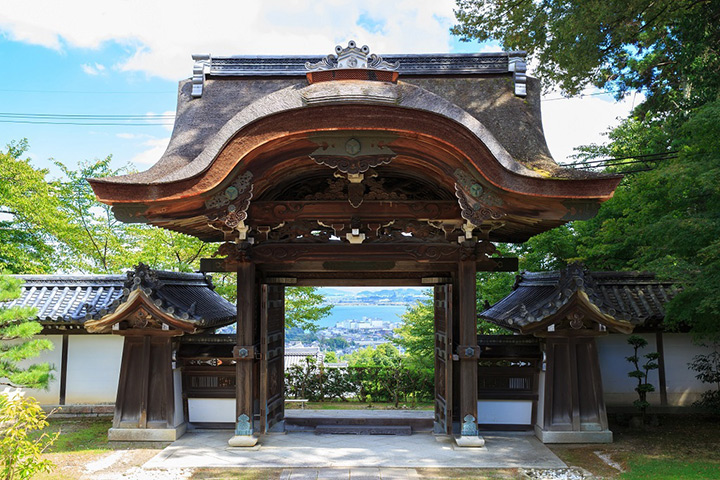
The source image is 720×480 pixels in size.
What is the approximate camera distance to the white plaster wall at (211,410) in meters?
8.15

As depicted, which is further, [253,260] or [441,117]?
[253,260]

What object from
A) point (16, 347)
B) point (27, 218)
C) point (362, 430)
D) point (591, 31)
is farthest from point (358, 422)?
point (27, 218)

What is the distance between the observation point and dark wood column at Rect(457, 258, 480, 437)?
7258mm

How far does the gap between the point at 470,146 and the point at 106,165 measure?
43.8ft

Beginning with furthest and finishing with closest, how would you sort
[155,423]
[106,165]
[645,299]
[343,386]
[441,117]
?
1. [106,165]
2. [343,386]
3. [645,299]
4. [155,423]
5. [441,117]

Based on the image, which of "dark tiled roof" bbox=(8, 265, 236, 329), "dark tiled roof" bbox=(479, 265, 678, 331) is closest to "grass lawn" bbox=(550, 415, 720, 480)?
"dark tiled roof" bbox=(479, 265, 678, 331)

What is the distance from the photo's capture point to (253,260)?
7676 mm

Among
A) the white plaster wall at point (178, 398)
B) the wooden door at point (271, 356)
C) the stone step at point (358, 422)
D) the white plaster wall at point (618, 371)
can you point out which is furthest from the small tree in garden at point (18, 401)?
the white plaster wall at point (618, 371)

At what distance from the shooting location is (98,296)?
31.9ft

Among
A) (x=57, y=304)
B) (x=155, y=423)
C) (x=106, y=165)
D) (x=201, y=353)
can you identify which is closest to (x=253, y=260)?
(x=201, y=353)

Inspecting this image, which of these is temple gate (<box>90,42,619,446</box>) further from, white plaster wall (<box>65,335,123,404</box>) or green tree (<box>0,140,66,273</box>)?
green tree (<box>0,140,66,273</box>)

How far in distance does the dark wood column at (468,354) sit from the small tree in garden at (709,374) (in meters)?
4.28

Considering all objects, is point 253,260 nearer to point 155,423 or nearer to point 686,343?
point 155,423

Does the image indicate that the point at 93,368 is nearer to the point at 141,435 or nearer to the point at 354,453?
the point at 141,435
